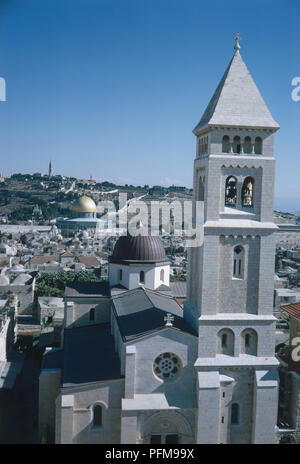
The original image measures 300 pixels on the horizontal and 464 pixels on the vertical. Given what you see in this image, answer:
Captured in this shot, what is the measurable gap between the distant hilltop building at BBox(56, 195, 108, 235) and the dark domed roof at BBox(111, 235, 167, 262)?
89560mm

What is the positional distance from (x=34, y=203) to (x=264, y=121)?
154m

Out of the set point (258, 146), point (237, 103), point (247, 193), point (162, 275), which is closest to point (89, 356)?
point (162, 275)

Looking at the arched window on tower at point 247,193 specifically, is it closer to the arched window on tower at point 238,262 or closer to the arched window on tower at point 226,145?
the arched window on tower at point 226,145

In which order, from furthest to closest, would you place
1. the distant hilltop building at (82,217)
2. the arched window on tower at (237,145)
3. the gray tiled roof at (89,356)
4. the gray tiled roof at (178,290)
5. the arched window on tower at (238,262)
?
the distant hilltop building at (82,217)
the gray tiled roof at (178,290)
the gray tiled roof at (89,356)
the arched window on tower at (238,262)
the arched window on tower at (237,145)

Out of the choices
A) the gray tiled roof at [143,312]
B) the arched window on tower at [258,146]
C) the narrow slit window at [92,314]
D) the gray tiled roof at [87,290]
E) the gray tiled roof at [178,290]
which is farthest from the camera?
the gray tiled roof at [178,290]

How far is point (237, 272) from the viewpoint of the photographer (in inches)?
786

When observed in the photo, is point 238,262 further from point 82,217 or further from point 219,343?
point 82,217

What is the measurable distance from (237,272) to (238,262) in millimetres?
443

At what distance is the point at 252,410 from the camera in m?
19.9

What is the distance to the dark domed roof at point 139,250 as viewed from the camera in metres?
28.2

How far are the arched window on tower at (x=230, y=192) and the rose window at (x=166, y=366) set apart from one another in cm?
703

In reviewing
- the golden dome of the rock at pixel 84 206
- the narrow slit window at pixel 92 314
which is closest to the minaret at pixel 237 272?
A: the narrow slit window at pixel 92 314

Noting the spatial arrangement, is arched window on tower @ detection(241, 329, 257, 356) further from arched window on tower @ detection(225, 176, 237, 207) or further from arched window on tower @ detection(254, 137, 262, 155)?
arched window on tower @ detection(254, 137, 262, 155)
